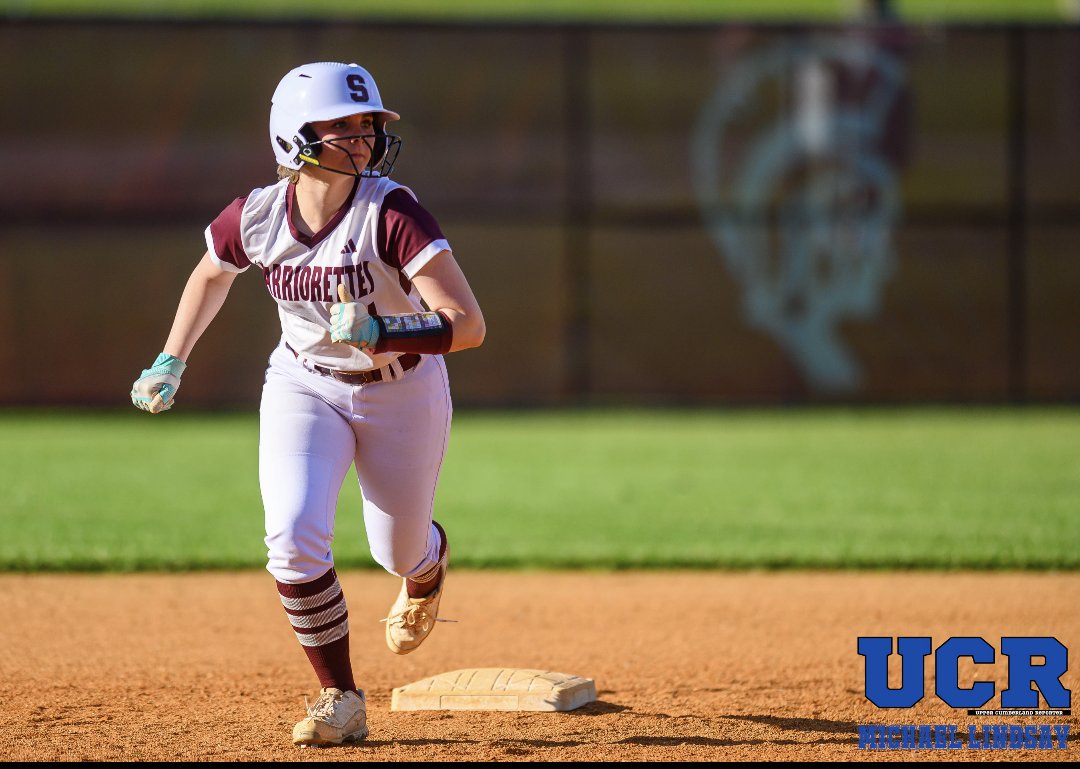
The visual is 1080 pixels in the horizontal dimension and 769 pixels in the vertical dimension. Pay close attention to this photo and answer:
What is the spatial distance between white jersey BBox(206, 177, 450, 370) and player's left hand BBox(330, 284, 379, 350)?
26 centimetres

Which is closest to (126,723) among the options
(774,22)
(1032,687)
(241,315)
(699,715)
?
(699,715)

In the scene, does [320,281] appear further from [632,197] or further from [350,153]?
[632,197]

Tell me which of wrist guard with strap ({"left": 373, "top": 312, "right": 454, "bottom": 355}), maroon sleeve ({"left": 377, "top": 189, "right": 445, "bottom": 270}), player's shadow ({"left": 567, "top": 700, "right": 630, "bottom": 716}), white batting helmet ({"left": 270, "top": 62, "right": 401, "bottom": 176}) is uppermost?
white batting helmet ({"left": 270, "top": 62, "right": 401, "bottom": 176})

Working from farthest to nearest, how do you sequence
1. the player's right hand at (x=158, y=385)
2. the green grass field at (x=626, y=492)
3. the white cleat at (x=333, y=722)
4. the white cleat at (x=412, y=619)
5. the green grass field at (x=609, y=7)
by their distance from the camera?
the green grass field at (x=609, y=7), the green grass field at (x=626, y=492), the white cleat at (x=412, y=619), the player's right hand at (x=158, y=385), the white cleat at (x=333, y=722)

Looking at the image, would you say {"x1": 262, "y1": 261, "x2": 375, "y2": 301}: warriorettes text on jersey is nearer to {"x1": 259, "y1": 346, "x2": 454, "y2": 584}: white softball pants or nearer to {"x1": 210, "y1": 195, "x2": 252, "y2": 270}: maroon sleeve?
{"x1": 210, "y1": 195, "x2": 252, "y2": 270}: maroon sleeve

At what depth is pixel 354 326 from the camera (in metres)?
3.98

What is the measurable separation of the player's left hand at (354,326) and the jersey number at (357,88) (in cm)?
68

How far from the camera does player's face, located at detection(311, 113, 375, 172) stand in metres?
4.30

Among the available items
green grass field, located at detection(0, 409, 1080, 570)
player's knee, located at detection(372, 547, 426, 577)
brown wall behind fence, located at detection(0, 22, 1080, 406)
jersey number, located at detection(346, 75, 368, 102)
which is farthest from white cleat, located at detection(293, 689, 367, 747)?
brown wall behind fence, located at detection(0, 22, 1080, 406)

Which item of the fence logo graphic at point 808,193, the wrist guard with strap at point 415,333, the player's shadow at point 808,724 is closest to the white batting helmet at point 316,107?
the wrist guard with strap at point 415,333

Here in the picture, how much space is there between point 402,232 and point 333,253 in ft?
0.71

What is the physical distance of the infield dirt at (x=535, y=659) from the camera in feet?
13.9

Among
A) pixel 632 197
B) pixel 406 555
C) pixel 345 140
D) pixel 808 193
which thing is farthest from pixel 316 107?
pixel 808 193

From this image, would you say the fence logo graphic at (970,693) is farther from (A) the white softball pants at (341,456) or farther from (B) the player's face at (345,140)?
(B) the player's face at (345,140)
